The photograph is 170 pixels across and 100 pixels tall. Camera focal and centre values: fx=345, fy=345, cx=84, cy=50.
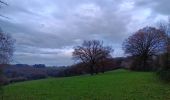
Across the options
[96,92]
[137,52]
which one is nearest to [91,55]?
[137,52]

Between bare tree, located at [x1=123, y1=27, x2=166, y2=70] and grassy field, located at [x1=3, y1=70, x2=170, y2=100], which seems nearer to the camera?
grassy field, located at [x1=3, y1=70, x2=170, y2=100]

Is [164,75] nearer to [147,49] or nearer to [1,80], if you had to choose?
[1,80]

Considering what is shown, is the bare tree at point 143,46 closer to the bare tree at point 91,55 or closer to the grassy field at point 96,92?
the bare tree at point 91,55

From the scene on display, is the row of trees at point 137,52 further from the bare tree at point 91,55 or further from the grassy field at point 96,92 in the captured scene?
the grassy field at point 96,92

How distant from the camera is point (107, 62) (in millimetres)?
94500

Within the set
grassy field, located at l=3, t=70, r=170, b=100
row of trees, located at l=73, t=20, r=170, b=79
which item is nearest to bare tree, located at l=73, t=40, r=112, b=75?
row of trees, located at l=73, t=20, r=170, b=79

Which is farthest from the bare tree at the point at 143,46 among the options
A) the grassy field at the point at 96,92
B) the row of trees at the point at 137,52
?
the grassy field at the point at 96,92

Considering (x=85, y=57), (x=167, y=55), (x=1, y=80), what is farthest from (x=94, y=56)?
(x=1, y=80)

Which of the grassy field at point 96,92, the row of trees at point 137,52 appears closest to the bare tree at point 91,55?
the row of trees at point 137,52

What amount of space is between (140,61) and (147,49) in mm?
3718

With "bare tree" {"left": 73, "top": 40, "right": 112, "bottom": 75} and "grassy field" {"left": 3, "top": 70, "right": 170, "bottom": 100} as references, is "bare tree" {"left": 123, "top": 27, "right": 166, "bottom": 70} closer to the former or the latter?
"bare tree" {"left": 73, "top": 40, "right": 112, "bottom": 75}

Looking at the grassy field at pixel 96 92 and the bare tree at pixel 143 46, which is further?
the bare tree at pixel 143 46

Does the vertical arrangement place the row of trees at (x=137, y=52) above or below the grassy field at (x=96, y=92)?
above

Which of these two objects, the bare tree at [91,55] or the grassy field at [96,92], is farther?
the bare tree at [91,55]
